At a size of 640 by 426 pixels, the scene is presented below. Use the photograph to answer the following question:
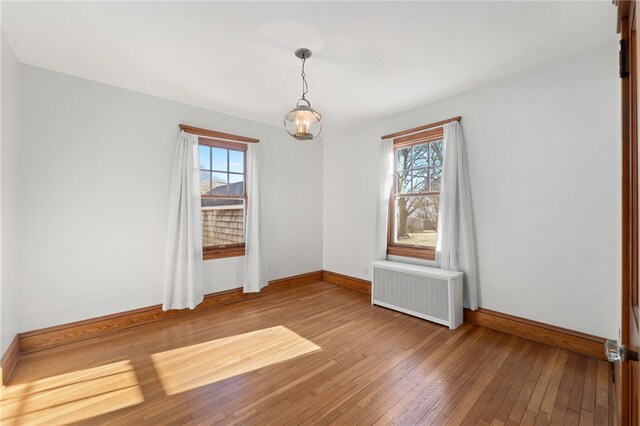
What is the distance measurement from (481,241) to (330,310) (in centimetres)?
215

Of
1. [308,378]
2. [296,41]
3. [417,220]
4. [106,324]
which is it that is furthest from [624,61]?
[106,324]

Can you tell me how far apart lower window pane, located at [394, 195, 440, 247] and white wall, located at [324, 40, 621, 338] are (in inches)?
24.3

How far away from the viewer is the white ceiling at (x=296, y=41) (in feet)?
6.84

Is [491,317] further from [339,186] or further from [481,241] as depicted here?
[339,186]

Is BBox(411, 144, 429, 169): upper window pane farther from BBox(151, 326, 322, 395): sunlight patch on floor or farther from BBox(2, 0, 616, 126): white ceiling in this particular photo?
BBox(151, 326, 322, 395): sunlight patch on floor

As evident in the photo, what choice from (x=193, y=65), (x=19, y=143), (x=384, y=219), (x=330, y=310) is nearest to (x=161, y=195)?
(x=19, y=143)

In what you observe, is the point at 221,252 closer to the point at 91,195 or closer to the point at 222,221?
the point at 222,221

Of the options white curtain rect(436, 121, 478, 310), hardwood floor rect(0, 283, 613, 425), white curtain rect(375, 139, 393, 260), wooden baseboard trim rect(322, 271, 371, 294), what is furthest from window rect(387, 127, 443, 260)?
hardwood floor rect(0, 283, 613, 425)

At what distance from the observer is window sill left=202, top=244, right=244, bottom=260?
400 centimetres

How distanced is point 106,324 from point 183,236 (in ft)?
4.17

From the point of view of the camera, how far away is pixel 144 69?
9.58ft

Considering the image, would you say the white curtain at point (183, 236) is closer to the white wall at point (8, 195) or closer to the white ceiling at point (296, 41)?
the white ceiling at point (296, 41)

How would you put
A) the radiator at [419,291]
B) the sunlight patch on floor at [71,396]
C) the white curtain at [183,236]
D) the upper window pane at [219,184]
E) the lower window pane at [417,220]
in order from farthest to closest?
the upper window pane at [219,184], the lower window pane at [417,220], the white curtain at [183,236], the radiator at [419,291], the sunlight patch on floor at [71,396]

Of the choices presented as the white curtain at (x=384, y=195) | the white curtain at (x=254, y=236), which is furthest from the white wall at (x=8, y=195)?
the white curtain at (x=384, y=195)
